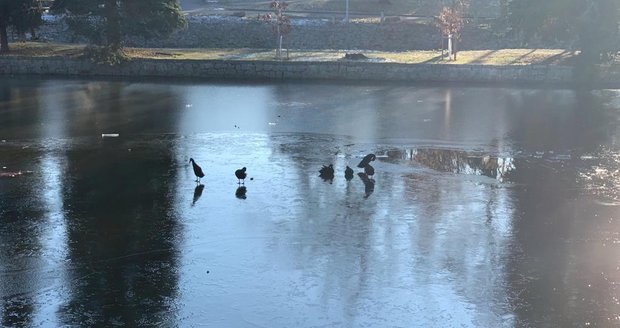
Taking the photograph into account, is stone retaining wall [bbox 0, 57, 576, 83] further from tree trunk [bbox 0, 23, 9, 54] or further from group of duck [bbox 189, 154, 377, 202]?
group of duck [bbox 189, 154, 377, 202]

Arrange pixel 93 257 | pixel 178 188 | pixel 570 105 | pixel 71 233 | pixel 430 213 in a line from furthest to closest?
pixel 570 105, pixel 178 188, pixel 430 213, pixel 71 233, pixel 93 257

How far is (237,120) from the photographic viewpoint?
2669cm

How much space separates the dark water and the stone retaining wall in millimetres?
7861

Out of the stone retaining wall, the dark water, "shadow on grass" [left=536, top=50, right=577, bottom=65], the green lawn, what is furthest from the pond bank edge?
the dark water

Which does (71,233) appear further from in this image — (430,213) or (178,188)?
(430,213)

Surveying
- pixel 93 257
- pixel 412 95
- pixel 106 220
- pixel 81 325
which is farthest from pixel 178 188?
pixel 412 95

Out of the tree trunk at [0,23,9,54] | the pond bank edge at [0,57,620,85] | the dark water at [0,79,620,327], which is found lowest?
the dark water at [0,79,620,327]

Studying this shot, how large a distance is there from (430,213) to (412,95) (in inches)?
667

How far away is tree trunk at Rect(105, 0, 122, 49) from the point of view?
3962cm

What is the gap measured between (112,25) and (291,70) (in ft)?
30.8

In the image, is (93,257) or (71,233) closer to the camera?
(93,257)

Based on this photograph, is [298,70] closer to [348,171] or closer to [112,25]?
[112,25]

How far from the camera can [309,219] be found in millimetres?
15820

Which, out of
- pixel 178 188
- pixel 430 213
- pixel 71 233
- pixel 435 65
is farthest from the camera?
pixel 435 65
